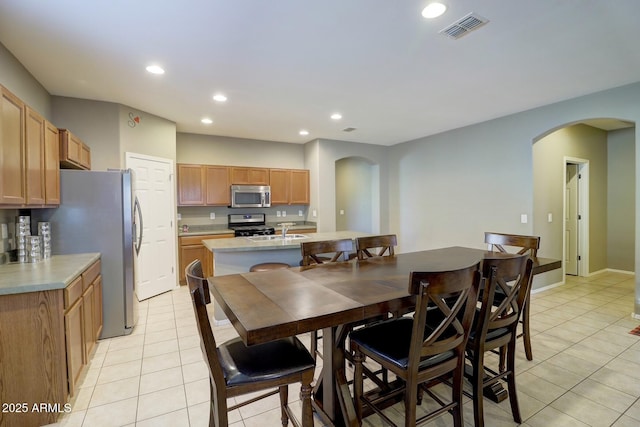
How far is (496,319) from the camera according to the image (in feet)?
6.01

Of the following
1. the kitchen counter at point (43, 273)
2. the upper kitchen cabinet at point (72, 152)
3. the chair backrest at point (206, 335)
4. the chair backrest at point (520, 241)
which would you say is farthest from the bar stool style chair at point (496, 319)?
the upper kitchen cabinet at point (72, 152)

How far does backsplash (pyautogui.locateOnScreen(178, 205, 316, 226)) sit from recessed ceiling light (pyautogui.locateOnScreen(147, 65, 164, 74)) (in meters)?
2.96

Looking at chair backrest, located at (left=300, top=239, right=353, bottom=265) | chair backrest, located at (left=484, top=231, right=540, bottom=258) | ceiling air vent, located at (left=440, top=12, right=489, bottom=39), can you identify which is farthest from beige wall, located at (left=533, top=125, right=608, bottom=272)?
chair backrest, located at (left=300, top=239, right=353, bottom=265)

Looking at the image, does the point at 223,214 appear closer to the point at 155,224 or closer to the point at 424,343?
the point at 155,224

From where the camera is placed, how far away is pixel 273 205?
20.4 feet

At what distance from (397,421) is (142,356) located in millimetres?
2249

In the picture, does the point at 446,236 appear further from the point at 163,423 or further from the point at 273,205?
the point at 163,423

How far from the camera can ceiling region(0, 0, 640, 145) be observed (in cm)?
209

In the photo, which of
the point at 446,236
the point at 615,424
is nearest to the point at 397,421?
the point at 615,424

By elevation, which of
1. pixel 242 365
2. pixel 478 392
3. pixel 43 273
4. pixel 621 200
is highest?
pixel 621 200

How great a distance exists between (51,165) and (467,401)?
12.7 ft

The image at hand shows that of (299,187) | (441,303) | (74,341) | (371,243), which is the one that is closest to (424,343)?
(441,303)

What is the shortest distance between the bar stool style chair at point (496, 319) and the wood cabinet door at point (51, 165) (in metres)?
3.38

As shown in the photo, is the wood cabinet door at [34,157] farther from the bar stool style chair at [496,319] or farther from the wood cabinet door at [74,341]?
the bar stool style chair at [496,319]
